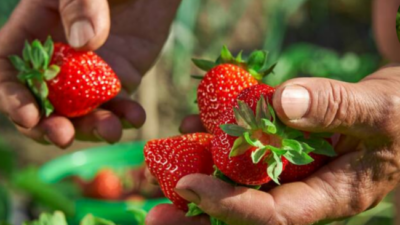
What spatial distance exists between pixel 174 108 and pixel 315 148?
268 centimetres

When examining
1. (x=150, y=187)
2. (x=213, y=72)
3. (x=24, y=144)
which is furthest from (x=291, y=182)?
(x=24, y=144)

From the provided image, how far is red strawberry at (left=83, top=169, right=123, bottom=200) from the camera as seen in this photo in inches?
93.2

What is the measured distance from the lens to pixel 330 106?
1.02 meters

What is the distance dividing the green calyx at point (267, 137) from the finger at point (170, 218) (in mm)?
141

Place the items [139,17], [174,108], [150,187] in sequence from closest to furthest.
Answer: [139,17] < [150,187] < [174,108]

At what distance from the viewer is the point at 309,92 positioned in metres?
1.01

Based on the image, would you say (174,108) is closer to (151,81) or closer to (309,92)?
(151,81)

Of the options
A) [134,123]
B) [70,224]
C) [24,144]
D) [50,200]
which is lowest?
[24,144]

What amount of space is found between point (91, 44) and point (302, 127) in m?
0.59

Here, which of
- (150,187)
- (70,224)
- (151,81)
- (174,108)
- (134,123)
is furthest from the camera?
(174,108)

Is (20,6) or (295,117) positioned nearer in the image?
(295,117)

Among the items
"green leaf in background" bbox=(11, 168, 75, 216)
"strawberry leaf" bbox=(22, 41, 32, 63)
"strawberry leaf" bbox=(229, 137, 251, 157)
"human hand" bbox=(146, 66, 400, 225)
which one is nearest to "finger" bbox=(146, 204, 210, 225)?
"human hand" bbox=(146, 66, 400, 225)

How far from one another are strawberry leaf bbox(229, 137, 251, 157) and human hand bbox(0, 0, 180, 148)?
512 millimetres

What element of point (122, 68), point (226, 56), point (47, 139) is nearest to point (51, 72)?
point (47, 139)
